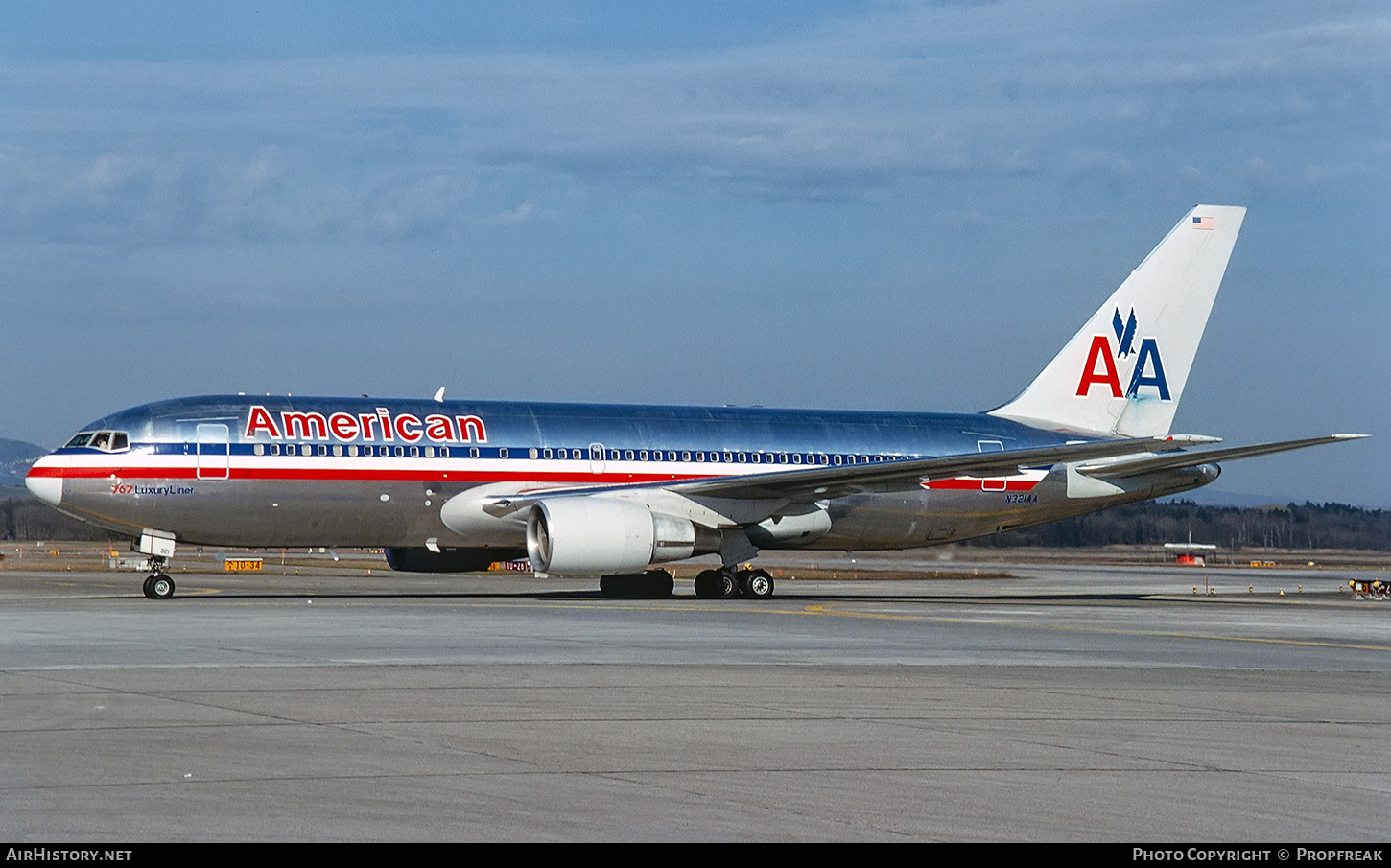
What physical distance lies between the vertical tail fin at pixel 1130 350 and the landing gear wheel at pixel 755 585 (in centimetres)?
844

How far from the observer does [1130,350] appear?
39.5 meters

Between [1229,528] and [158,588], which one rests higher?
[1229,528]

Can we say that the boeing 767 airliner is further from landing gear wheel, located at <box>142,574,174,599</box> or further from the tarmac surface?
the tarmac surface

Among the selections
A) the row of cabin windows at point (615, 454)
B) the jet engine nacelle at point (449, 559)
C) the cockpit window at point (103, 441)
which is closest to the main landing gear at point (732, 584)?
the row of cabin windows at point (615, 454)

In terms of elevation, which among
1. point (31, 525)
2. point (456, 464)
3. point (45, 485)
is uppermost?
point (31, 525)

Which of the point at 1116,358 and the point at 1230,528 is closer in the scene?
the point at 1116,358

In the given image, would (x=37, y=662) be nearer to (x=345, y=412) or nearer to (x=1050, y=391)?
(x=345, y=412)

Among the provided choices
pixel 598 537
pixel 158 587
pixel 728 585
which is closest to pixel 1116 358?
pixel 728 585

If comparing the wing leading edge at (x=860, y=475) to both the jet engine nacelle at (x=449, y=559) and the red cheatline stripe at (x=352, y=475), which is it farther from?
the jet engine nacelle at (x=449, y=559)

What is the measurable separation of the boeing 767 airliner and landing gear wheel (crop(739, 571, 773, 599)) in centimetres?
7

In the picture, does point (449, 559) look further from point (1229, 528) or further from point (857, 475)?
point (1229, 528)

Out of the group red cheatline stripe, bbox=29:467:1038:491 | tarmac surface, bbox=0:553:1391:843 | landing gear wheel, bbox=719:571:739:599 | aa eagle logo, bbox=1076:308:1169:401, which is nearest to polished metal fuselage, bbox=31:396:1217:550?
red cheatline stripe, bbox=29:467:1038:491

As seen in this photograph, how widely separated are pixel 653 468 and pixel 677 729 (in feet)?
72.9

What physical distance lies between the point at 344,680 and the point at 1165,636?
12573 millimetres
